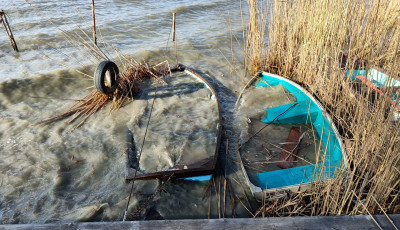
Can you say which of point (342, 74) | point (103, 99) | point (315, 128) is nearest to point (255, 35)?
point (342, 74)

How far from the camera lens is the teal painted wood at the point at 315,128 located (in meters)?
2.56

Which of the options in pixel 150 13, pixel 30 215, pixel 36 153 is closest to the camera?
pixel 30 215

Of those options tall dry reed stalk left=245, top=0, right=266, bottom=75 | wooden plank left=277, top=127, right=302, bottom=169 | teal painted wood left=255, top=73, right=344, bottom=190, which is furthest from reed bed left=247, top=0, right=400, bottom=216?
wooden plank left=277, top=127, right=302, bottom=169

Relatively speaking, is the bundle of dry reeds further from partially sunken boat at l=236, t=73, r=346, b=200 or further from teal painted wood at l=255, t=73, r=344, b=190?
teal painted wood at l=255, t=73, r=344, b=190

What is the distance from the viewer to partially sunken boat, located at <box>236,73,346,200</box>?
2669 millimetres

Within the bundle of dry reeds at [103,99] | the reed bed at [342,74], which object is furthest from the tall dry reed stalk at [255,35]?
the bundle of dry reeds at [103,99]

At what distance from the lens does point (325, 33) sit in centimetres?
367

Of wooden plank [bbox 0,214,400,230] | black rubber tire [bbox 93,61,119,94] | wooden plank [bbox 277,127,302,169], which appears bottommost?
wooden plank [bbox 277,127,302,169]

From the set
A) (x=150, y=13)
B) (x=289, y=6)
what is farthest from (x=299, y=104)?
(x=150, y=13)

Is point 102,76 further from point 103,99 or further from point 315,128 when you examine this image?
point 315,128

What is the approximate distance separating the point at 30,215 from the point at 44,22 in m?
6.31

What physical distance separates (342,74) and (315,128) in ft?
2.40

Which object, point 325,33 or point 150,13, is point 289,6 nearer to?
point 325,33

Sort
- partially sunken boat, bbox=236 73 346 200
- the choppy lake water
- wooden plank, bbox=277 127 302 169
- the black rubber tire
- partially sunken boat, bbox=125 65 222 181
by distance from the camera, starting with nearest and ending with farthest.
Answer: the choppy lake water
partially sunken boat, bbox=236 73 346 200
partially sunken boat, bbox=125 65 222 181
wooden plank, bbox=277 127 302 169
the black rubber tire
